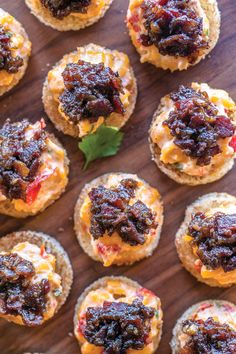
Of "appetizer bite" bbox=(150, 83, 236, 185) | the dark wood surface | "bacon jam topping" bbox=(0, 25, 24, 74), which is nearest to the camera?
"appetizer bite" bbox=(150, 83, 236, 185)

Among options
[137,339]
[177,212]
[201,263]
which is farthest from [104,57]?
[137,339]

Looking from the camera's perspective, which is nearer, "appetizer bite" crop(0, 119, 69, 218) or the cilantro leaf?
"appetizer bite" crop(0, 119, 69, 218)

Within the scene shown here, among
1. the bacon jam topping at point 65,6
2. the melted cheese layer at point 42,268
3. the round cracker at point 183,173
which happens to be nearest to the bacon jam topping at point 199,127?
the round cracker at point 183,173

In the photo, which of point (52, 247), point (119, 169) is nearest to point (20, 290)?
point (52, 247)

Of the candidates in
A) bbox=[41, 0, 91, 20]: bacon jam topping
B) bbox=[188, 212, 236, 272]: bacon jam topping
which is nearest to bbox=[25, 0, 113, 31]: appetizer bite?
bbox=[41, 0, 91, 20]: bacon jam topping

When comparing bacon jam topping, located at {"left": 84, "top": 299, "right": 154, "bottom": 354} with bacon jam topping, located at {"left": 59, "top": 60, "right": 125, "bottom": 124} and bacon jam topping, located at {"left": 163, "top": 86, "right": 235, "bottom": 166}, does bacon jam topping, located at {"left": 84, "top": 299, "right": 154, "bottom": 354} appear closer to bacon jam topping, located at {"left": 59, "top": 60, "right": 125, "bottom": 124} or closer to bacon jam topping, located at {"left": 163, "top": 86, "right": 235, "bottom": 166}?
bacon jam topping, located at {"left": 163, "top": 86, "right": 235, "bottom": 166}

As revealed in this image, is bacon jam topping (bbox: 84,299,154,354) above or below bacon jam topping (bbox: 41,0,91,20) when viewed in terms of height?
below

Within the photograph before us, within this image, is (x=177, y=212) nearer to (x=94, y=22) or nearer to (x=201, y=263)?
(x=201, y=263)

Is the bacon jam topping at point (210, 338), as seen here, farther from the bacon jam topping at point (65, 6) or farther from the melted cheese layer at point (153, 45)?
the bacon jam topping at point (65, 6)
